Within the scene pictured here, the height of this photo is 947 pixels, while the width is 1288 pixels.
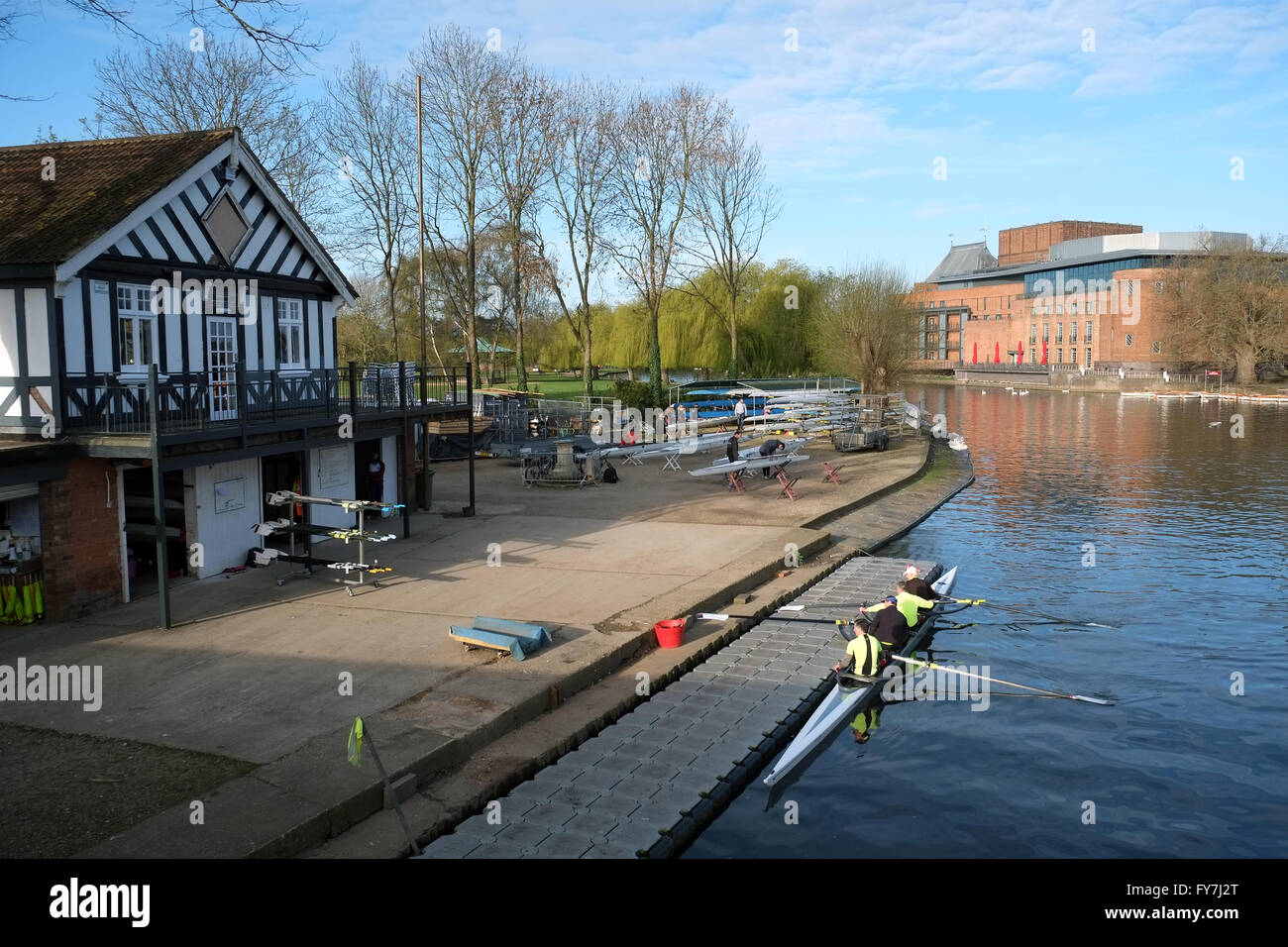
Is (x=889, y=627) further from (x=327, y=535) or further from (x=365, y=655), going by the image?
(x=327, y=535)

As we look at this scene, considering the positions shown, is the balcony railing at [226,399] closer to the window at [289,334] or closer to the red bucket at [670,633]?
the window at [289,334]

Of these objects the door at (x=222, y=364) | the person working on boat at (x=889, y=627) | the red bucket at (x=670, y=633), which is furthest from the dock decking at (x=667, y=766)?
the door at (x=222, y=364)

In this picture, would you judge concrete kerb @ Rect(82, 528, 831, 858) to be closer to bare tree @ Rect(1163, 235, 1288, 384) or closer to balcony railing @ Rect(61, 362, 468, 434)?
balcony railing @ Rect(61, 362, 468, 434)

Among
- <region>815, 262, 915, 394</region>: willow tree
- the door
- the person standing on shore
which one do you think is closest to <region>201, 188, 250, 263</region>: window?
the door

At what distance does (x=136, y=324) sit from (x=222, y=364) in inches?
89.8

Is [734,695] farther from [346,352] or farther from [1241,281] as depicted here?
[1241,281]

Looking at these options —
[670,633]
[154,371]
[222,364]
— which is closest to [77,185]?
[222,364]

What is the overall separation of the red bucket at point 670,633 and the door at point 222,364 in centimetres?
947

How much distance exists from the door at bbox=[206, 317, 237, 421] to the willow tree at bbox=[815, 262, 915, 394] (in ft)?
159

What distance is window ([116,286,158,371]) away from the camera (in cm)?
1645

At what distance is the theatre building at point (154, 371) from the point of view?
14758mm
